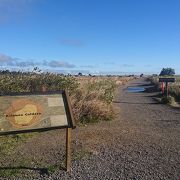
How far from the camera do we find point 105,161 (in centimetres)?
820

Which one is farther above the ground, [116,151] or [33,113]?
[33,113]

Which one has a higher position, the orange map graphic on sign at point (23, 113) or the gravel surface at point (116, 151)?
the orange map graphic on sign at point (23, 113)

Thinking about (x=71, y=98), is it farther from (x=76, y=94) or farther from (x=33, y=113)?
(x=33, y=113)

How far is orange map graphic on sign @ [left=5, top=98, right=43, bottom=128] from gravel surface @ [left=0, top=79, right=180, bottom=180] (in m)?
1.01

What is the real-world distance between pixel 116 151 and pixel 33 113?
8.82 feet

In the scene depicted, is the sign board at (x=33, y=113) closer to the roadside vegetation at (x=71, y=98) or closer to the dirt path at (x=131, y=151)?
the dirt path at (x=131, y=151)

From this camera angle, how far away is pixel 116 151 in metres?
9.16

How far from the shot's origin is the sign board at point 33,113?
7.09m

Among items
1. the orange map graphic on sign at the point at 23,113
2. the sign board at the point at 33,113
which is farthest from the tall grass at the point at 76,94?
the orange map graphic on sign at the point at 23,113

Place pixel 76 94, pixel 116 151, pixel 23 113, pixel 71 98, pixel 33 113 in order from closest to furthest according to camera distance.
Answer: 1. pixel 23 113
2. pixel 33 113
3. pixel 116 151
4. pixel 71 98
5. pixel 76 94

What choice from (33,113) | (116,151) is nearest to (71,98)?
(116,151)

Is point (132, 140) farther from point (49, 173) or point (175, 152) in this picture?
point (49, 173)

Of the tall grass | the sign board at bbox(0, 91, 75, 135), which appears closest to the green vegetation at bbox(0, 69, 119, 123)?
the tall grass

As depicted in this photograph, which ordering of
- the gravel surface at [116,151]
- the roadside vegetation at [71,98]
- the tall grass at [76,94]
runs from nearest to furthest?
1. the gravel surface at [116,151]
2. the roadside vegetation at [71,98]
3. the tall grass at [76,94]
